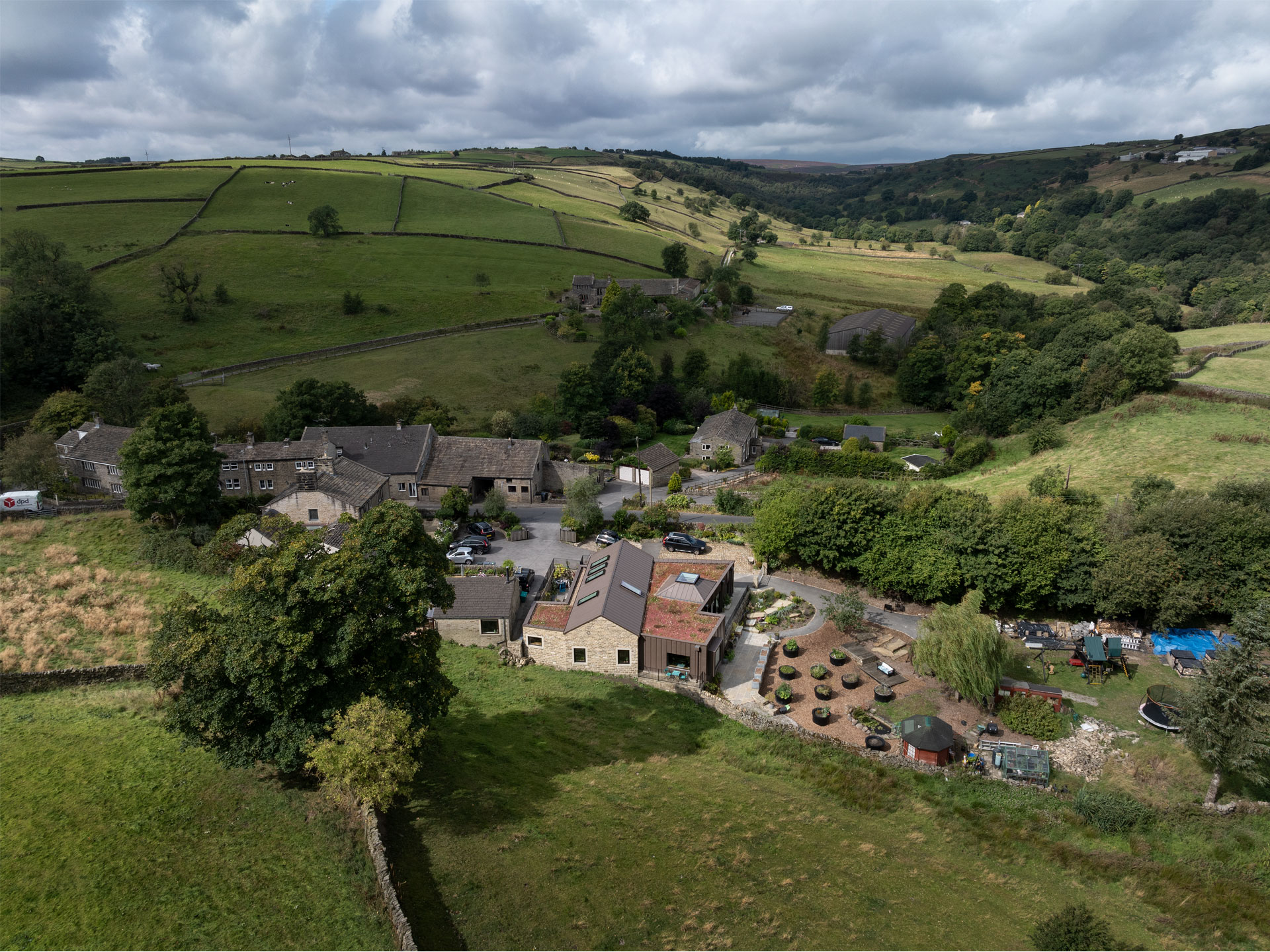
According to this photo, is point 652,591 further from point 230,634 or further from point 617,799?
point 230,634

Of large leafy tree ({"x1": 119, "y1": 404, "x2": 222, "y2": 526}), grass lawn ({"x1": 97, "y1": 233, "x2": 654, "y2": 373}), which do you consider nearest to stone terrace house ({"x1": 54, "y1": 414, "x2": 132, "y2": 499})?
large leafy tree ({"x1": 119, "y1": 404, "x2": 222, "y2": 526})

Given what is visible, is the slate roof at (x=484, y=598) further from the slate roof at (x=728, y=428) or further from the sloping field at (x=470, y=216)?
the sloping field at (x=470, y=216)

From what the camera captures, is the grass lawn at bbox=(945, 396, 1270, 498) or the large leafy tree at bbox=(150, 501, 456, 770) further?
the grass lawn at bbox=(945, 396, 1270, 498)

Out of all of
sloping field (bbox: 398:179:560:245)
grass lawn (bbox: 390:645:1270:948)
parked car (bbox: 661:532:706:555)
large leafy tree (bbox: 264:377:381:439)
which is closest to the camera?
grass lawn (bbox: 390:645:1270:948)

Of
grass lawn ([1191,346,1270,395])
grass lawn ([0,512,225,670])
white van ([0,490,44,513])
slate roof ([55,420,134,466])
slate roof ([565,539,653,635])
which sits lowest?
grass lawn ([0,512,225,670])

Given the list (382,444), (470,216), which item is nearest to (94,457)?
(382,444)

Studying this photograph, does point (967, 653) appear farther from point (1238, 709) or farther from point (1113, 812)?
point (1238, 709)

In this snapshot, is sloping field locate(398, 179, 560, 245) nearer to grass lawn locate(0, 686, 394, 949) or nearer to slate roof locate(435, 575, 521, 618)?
slate roof locate(435, 575, 521, 618)
